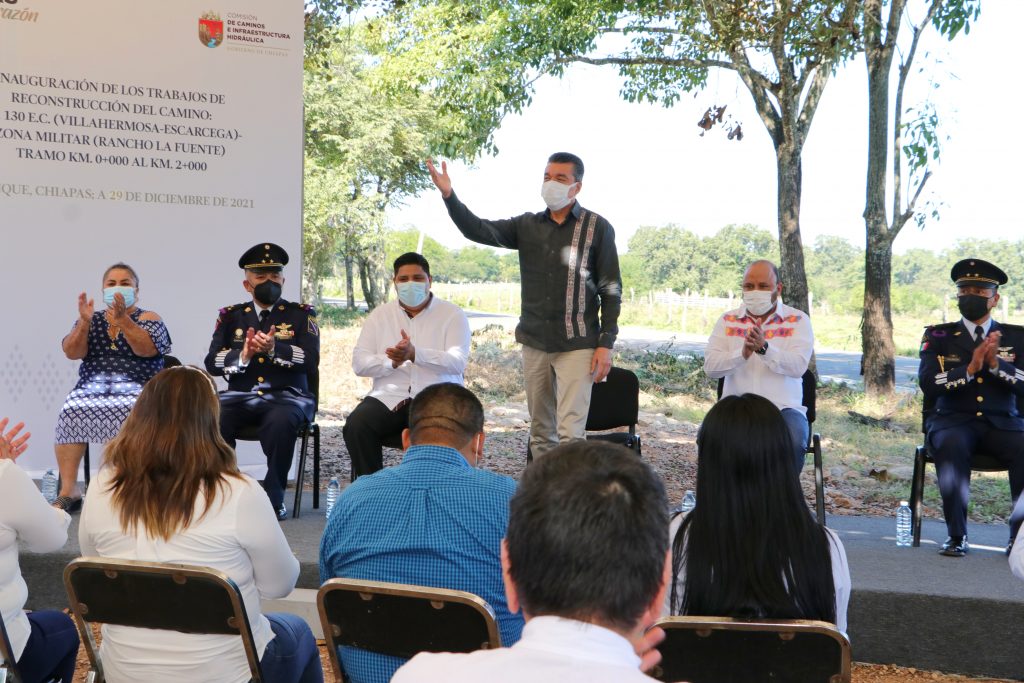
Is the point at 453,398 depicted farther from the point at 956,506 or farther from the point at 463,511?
the point at 956,506

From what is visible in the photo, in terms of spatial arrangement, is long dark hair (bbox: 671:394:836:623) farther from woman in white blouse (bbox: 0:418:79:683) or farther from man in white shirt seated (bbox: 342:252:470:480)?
man in white shirt seated (bbox: 342:252:470:480)

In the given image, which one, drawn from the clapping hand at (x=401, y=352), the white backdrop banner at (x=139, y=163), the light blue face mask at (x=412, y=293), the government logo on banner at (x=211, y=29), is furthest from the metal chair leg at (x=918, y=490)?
the government logo on banner at (x=211, y=29)

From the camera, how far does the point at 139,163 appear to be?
17.8ft

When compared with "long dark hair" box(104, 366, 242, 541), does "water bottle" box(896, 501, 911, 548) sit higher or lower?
lower

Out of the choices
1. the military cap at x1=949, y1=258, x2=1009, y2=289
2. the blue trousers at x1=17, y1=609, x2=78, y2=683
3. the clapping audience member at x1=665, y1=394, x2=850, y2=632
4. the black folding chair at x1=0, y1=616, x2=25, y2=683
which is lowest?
the blue trousers at x1=17, y1=609, x2=78, y2=683

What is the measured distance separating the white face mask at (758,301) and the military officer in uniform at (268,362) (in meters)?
2.22

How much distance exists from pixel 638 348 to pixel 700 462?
8.23m

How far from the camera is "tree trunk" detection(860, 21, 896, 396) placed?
7387mm

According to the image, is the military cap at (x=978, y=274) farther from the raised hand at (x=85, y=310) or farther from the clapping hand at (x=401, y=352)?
the raised hand at (x=85, y=310)

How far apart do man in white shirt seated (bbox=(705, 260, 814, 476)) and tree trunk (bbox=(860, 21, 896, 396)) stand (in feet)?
10.0

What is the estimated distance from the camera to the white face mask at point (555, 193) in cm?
464

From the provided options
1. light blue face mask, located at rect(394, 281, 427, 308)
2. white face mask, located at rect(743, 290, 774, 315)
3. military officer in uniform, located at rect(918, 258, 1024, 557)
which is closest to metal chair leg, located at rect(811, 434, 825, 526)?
military officer in uniform, located at rect(918, 258, 1024, 557)

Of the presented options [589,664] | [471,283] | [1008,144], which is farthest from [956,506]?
[471,283]

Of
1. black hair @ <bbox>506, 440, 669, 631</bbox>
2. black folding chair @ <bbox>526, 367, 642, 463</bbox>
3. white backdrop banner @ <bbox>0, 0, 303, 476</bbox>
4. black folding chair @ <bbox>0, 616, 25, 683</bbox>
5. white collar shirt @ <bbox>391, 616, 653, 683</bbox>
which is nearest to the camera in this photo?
white collar shirt @ <bbox>391, 616, 653, 683</bbox>
